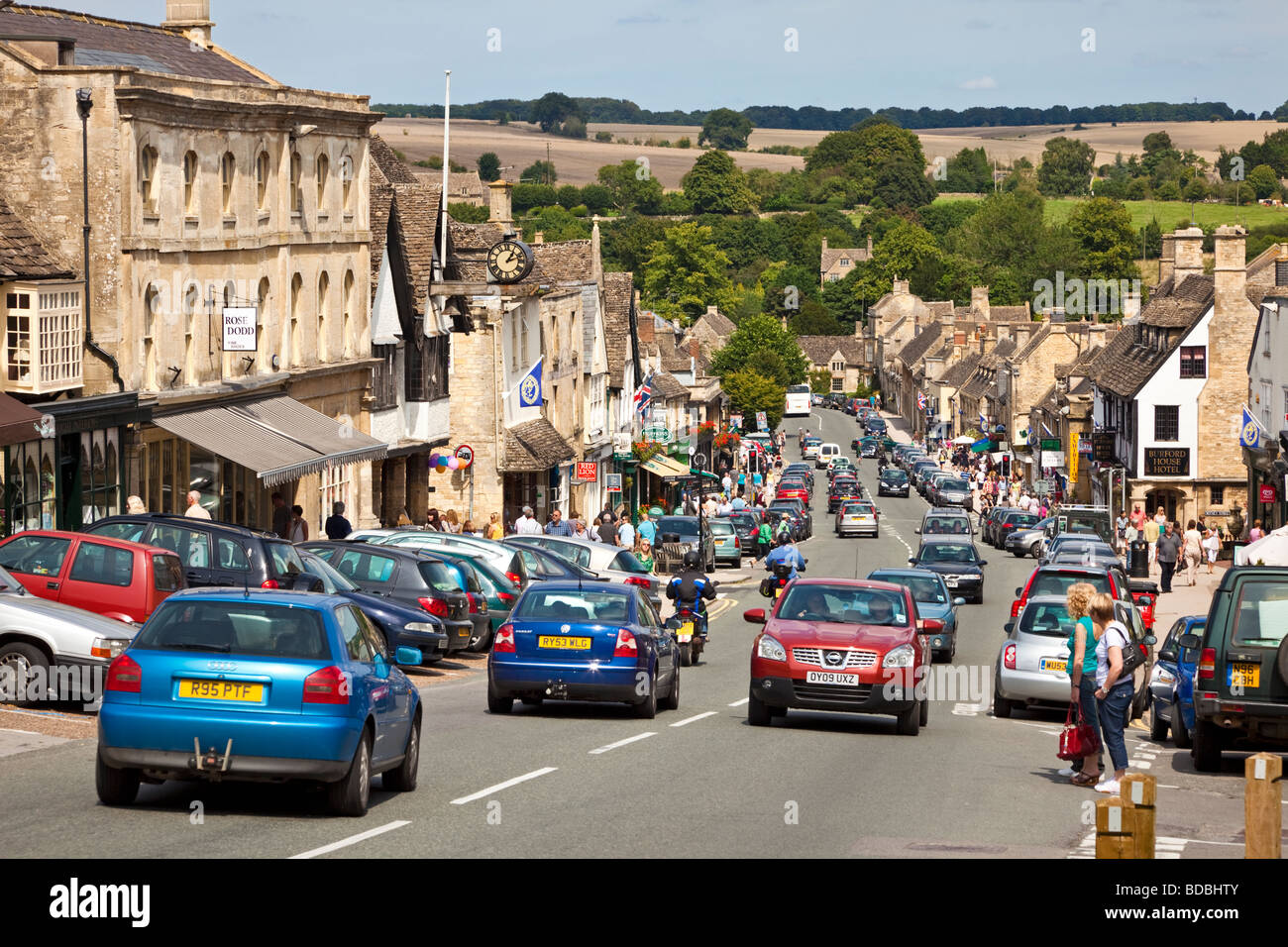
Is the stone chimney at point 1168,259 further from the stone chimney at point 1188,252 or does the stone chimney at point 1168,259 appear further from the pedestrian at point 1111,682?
the pedestrian at point 1111,682

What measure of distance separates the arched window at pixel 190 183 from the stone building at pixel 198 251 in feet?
0.12

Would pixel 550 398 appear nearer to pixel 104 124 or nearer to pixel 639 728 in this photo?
pixel 104 124

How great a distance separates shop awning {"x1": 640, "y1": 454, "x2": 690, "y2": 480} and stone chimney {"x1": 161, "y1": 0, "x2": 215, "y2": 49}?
3403 centimetres

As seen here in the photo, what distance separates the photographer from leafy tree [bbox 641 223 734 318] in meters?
183

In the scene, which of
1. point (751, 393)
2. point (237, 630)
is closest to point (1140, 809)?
point (237, 630)

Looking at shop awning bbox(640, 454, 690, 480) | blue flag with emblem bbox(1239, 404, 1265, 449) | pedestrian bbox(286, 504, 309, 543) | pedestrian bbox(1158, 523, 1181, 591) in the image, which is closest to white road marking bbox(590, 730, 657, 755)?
pedestrian bbox(286, 504, 309, 543)

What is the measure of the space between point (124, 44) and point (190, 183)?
5675 millimetres

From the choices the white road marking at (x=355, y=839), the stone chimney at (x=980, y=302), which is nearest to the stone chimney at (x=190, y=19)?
the white road marking at (x=355, y=839)

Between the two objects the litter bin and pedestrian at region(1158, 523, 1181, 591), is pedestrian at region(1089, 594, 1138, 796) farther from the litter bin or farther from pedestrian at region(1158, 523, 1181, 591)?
the litter bin

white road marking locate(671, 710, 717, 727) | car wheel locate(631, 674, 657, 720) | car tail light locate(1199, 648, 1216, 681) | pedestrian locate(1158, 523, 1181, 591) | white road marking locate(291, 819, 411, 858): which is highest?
car tail light locate(1199, 648, 1216, 681)

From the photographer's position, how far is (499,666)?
20.4 m

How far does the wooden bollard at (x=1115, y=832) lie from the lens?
364 inches

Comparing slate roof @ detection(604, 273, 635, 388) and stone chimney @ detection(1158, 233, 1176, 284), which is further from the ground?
stone chimney @ detection(1158, 233, 1176, 284)
